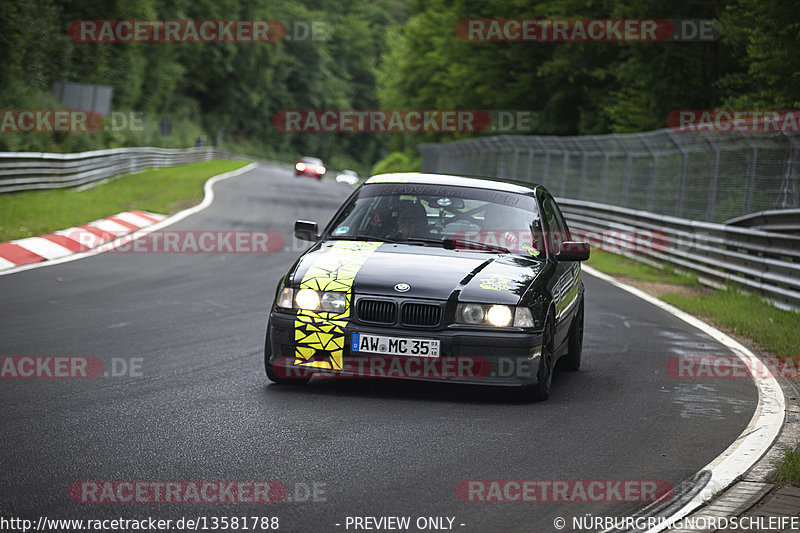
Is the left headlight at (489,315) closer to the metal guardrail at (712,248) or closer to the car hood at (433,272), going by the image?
the car hood at (433,272)

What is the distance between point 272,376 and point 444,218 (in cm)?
179

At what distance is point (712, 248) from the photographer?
55.2 feet

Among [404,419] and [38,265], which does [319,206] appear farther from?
[404,419]

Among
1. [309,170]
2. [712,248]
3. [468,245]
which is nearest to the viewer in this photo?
[468,245]

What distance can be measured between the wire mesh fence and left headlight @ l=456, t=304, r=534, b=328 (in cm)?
1026

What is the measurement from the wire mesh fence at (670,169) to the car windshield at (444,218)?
9.02 meters

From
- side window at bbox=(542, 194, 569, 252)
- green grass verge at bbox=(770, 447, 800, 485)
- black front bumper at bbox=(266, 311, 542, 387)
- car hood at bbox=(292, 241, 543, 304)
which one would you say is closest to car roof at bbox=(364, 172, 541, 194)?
side window at bbox=(542, 194, 569, 252)

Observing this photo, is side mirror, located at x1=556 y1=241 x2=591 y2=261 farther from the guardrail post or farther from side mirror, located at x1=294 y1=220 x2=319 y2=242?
the guardrail post

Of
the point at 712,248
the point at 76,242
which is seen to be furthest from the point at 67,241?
the point at 712,248

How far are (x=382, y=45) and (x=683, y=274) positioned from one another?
12685cm

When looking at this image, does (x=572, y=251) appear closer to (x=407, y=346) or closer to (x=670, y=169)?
(x=407, y=346)

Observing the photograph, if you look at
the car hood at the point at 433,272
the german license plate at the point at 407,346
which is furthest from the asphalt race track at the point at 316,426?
the car hood at the point at 433,272

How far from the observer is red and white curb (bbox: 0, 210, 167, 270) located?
1516cm

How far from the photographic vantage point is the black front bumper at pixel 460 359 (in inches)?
275
